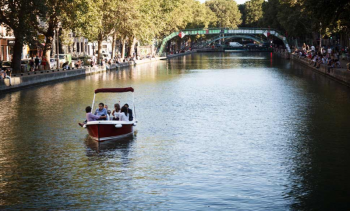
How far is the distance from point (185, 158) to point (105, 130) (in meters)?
4.20

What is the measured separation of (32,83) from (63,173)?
32.2 meters

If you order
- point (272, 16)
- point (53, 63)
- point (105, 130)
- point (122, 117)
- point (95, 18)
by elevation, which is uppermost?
point (272, 16)

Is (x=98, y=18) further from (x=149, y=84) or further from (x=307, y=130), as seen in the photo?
(x=307, y=130)

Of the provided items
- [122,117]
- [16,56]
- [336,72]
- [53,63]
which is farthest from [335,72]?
[122,117]

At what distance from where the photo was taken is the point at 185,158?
19328mm

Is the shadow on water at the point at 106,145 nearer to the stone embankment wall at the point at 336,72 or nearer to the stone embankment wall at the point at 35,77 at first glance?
the stone embankment wall at the point at 35,77

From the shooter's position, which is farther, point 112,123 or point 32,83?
point 32,83

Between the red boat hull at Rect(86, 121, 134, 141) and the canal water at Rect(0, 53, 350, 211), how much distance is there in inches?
14.4

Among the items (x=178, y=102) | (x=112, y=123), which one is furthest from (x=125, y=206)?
(x=178, y=102)

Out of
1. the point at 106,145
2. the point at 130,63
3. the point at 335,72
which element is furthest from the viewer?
the point at 130,63

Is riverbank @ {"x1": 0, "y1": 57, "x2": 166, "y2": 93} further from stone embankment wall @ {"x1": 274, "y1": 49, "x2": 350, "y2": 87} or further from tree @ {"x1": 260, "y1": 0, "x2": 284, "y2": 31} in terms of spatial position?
tree @ {"x1": 260, "y1": 0, "x2": 284, "y2": 31}

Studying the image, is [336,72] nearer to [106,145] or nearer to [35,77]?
[35,77]

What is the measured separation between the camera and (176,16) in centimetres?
12800

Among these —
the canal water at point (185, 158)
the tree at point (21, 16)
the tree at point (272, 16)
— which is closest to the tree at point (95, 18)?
the tree at point (21, 16)
